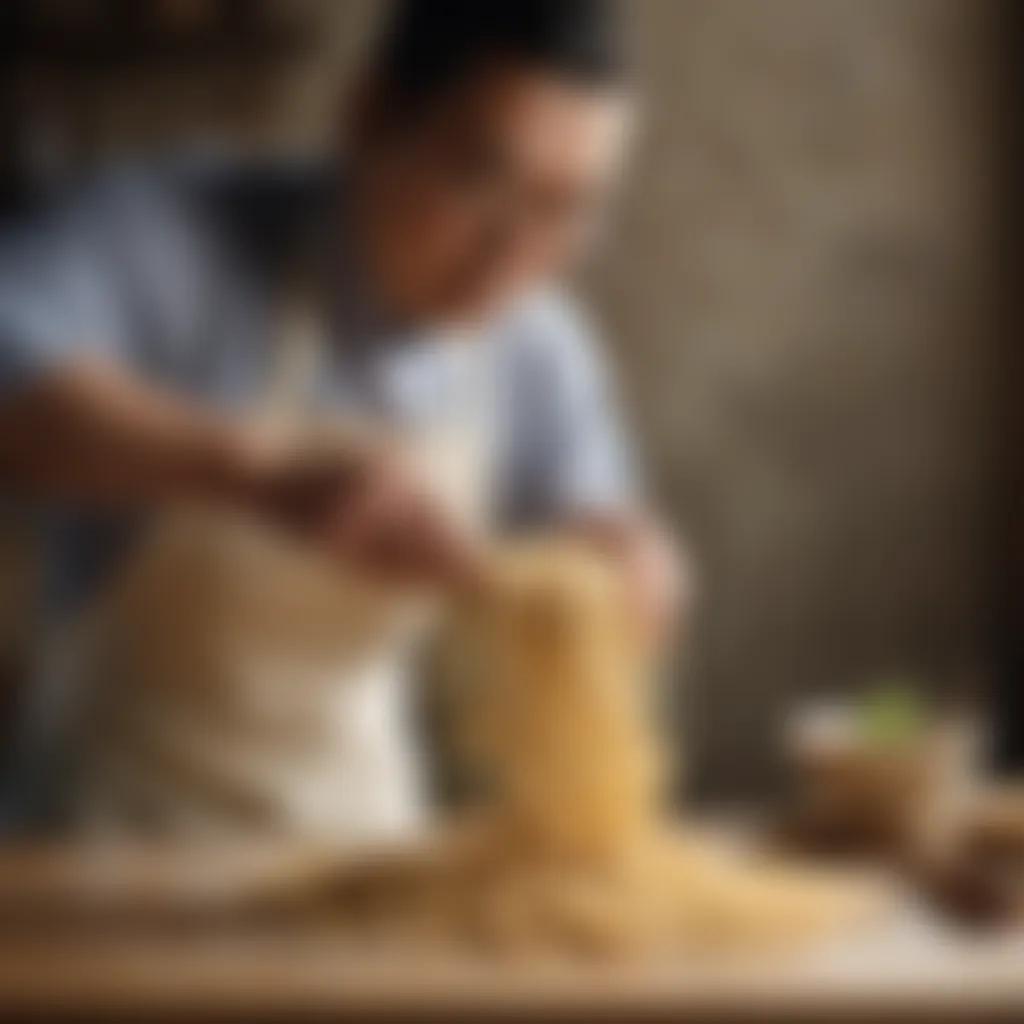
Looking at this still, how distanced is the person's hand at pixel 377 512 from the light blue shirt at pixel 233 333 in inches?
1.3

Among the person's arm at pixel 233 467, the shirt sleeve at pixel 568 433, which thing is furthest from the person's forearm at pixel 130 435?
the shirt sleeve at pixel 568 433

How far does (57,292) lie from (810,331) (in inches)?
14.4

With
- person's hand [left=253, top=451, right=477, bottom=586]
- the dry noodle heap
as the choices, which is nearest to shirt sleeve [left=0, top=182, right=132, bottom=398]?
person's hand [left=253, top=451, right=477, bottom=586]

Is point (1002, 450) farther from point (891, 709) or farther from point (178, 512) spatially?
point (178, 512)

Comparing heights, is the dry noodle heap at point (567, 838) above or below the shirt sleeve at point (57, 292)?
below

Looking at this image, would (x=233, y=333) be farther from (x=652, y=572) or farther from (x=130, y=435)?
(x=652, y=572)

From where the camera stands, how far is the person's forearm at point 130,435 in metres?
1.03

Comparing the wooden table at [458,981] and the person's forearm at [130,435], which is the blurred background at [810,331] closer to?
the person's forearm at [130,435]

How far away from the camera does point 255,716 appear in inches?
42.4

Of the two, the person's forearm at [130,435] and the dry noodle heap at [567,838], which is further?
the person's forearm at [130,435]

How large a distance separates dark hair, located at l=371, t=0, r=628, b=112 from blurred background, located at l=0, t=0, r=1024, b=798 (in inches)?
0.7

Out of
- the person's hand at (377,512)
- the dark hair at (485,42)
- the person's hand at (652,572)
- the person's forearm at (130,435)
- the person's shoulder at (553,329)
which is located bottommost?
the person's hand at (652,572)

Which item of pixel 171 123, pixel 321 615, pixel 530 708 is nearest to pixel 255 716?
pixel 321 615

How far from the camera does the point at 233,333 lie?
106 centimetres
